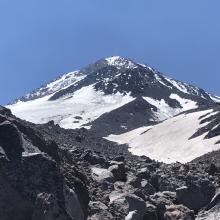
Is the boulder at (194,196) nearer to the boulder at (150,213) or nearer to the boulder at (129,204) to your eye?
the boulder at (150,213)

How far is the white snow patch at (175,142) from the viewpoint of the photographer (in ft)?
282

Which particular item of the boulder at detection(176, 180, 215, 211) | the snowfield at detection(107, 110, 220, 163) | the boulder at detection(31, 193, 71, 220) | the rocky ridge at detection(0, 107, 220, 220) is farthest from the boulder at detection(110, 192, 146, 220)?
the snowfield at detection(107, 110, 220, 163)

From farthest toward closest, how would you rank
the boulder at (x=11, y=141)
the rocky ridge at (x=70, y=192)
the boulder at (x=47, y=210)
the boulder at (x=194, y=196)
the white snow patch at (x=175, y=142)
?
the white snow patch at (x=175, y=142), the boulder at (x=194, y=196), the boulder at (x=11, y=141), the rocky ridge at (x=70, y=192), the boulder at (x=47, y=210)

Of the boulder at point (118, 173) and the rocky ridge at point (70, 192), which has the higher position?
the boulder at point (118, 173)

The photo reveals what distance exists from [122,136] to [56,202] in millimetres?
132817

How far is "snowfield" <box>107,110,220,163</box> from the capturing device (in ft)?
283

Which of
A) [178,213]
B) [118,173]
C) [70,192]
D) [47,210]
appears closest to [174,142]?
[118,173]

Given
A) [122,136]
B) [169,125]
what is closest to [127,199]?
[169,125]

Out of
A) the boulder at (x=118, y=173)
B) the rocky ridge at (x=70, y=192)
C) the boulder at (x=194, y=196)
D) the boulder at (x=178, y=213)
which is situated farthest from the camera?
the boulder at (x=118, y=173)

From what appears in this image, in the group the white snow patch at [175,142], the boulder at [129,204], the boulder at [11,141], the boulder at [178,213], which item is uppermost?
the white snow patch at [175,142]

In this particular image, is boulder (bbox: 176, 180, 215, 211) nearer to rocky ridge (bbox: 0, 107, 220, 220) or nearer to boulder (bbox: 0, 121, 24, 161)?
rocky ridge (bbox: 0, 107, 220, 220)

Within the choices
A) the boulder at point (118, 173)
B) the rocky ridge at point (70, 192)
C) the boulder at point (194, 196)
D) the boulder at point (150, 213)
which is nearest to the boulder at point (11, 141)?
the rocky ridge at point (70, 192)

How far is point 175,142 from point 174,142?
8.0 inches

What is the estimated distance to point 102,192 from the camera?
19.6m
